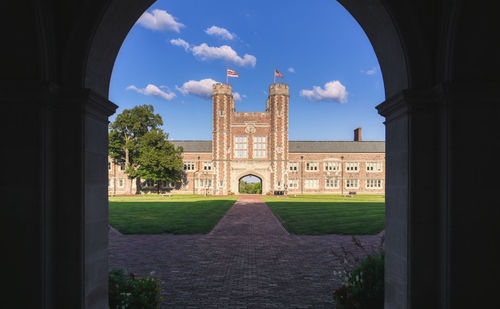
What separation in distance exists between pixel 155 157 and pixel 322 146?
102 feet

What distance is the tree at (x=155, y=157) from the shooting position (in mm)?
40938

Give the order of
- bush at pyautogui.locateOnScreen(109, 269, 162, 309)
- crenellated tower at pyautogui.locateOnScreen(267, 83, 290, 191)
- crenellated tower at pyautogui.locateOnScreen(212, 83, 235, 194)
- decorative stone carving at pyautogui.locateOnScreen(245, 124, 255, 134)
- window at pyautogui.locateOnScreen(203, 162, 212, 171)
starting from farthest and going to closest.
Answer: window at pyautogui.locateOnScreen(203, 162, 212, 171)
decorative stone carving at pyautogui.locateOnScreen(245, 124, 255, 134)
crenellated tower at pyautogui.locateOnScreen(212, 83, 235, 194)
crenellated tower at pyautogui.locateOnScreen(267, 83, 290, 191)
bush at pyautogui.locateOnScreen(109, 269, 162, 309)

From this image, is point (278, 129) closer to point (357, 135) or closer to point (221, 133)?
point (221, 133)

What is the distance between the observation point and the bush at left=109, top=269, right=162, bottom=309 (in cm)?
409

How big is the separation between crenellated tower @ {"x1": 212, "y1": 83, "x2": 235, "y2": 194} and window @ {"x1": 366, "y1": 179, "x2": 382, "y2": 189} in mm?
26092
